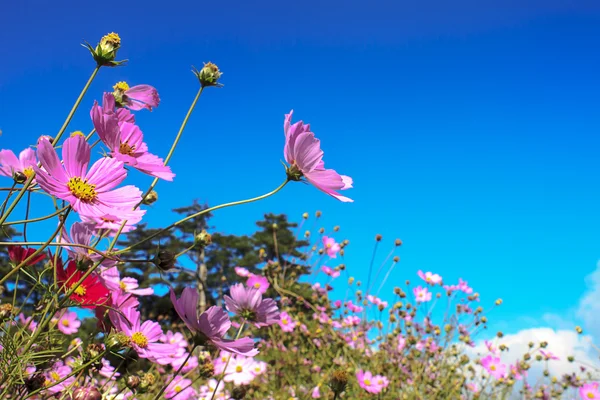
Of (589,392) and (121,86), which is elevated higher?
(589,392)

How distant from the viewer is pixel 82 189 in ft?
1.98

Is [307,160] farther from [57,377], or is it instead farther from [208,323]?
[57,377]

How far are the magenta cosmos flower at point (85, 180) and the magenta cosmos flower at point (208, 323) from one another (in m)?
0.15

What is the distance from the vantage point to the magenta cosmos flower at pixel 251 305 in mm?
847

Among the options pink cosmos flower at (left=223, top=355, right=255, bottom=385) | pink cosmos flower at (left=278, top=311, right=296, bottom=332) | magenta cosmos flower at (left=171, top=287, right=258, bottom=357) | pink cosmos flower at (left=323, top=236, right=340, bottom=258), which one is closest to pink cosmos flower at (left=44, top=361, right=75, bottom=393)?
magenta cosmos flower at (left=171, top=287, right=258, bottom=357)

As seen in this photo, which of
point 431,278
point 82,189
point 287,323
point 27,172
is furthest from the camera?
point 431,278

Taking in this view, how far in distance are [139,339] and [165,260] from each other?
0.55ft

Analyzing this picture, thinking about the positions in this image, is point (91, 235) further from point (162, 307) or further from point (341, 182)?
point (162, 307)

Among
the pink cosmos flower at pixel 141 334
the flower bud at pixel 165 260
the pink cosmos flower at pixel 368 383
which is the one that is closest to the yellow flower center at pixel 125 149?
the flower bud at pixel 165 260

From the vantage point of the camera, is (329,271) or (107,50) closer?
(107,50)

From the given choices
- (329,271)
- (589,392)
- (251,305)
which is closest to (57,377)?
(251,305)

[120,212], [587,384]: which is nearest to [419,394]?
[587,384]

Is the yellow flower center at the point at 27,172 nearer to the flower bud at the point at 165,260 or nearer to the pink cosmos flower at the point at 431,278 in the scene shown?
the flower bud at the point at 165,260

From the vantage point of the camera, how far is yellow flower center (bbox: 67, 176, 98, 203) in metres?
0.59
